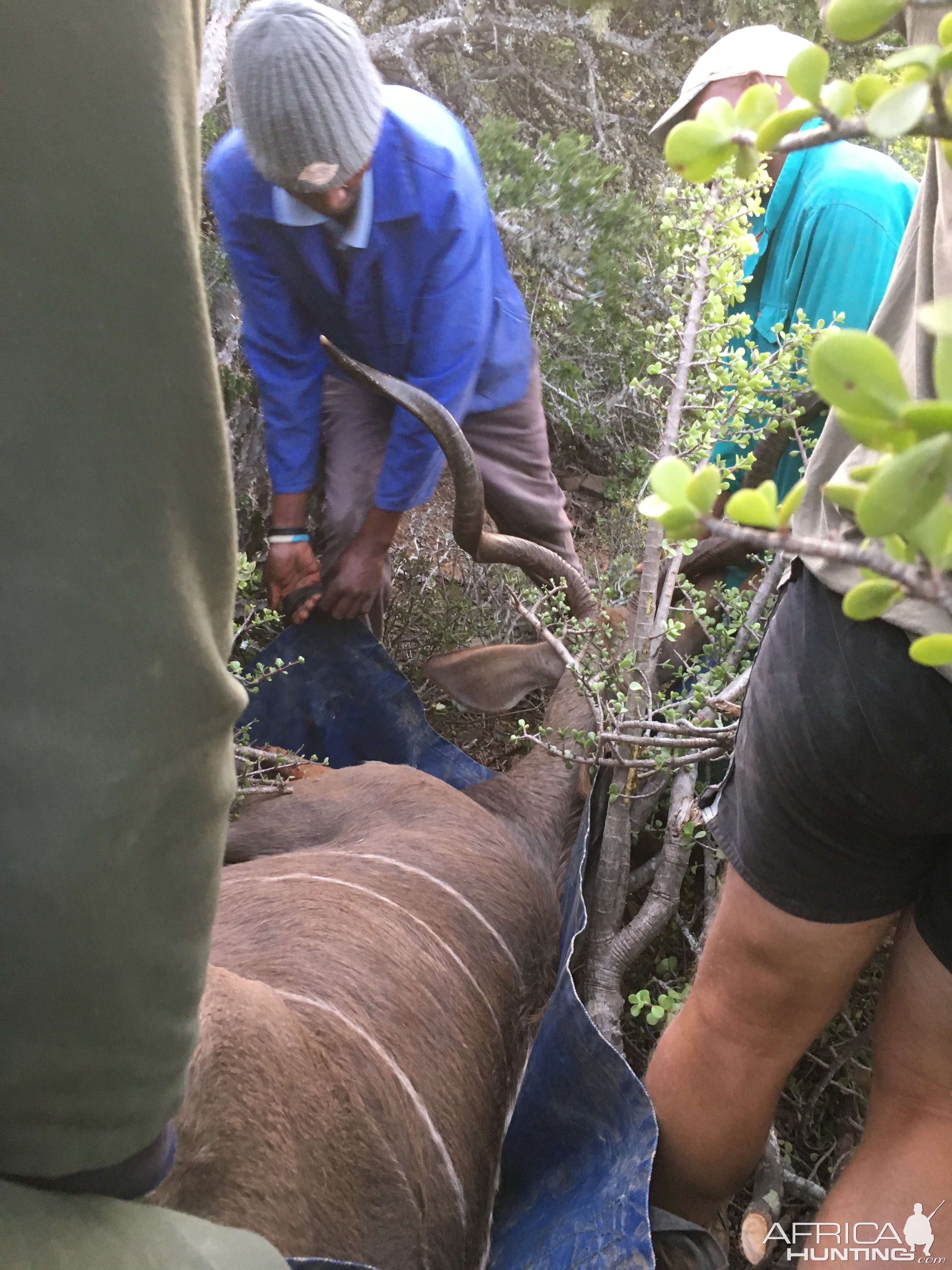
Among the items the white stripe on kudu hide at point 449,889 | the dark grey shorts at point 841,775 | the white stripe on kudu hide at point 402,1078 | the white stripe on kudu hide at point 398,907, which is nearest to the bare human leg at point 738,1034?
the dark grey shorts at point 841,775

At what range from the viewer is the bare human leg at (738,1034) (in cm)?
101

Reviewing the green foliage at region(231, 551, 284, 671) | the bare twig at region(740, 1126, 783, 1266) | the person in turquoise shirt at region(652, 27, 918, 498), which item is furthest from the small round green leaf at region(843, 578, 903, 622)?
the green foliage at region(231, 551, 284, 671)

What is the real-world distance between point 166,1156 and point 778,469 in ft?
6.47

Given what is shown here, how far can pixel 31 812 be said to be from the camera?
0.46 meters

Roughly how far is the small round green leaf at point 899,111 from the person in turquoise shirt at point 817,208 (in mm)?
1511

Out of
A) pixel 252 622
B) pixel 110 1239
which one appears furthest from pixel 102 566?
pixel 252 622

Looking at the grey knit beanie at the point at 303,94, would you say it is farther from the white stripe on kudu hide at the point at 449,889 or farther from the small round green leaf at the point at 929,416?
the small round green leaf at the point at 929,416

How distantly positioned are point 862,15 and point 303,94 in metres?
1.68

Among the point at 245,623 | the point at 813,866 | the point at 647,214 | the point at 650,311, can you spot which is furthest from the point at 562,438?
the point at 813,866

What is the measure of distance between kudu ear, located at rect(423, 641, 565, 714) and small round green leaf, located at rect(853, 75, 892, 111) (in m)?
1.97

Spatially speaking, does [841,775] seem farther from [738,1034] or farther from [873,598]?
[873,598]

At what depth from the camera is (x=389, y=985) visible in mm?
1393

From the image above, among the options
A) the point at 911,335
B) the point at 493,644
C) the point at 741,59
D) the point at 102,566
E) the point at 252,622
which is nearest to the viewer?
the point at 102,566

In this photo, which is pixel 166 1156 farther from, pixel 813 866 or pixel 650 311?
pixel 650 311
